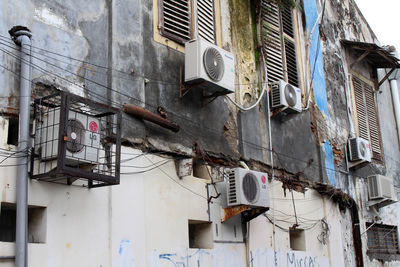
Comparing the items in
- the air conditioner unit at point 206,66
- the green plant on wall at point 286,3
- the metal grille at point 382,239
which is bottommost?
the metal grille at point 382,239

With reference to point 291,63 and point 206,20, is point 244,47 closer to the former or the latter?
point 206,20

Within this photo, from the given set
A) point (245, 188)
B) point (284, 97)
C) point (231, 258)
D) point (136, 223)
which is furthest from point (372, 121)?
point (136, 223)

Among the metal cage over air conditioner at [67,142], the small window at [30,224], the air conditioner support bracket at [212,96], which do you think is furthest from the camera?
the air conditioner support bracket at [212,96]

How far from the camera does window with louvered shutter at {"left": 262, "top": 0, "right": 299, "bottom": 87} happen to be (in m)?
10.7

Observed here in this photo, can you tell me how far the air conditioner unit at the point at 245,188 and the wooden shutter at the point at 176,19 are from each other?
232 cm

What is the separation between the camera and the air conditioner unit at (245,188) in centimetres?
802

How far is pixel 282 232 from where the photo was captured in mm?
9648

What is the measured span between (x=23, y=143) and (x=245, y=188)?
3.69 metres

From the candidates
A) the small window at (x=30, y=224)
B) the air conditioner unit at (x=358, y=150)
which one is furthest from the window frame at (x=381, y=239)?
the small window at (x=30, y=224)

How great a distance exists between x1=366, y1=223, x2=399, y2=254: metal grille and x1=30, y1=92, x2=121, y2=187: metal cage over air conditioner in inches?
342

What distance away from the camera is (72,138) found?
5.70 meters

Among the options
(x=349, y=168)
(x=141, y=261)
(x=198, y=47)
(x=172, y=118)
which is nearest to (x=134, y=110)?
(x=172, y=118)

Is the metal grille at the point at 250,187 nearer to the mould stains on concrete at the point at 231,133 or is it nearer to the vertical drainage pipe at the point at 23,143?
the mould stains on concrete at the point at 231,133

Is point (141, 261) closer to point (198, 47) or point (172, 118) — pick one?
point (172, 118)
